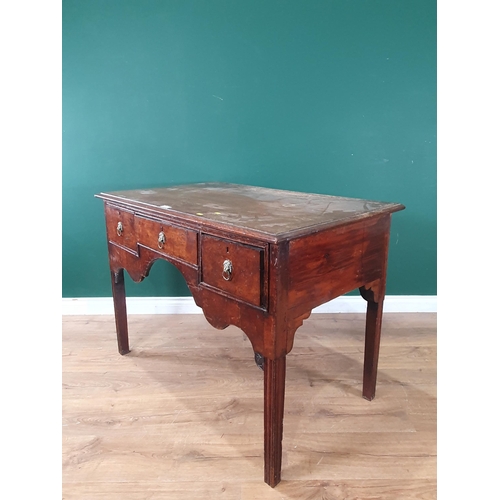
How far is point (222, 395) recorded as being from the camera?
6.25ft

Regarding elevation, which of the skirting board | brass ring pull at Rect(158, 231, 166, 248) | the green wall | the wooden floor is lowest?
the wooden floor

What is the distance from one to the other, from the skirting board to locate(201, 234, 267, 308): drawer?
4.06ft

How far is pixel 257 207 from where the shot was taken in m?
1.66

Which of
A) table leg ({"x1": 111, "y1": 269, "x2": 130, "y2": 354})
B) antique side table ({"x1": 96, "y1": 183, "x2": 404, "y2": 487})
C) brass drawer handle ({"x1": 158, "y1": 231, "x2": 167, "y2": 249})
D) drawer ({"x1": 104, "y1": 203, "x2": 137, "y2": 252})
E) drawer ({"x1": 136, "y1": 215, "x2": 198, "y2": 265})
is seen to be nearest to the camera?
antique side table ({"x1": 96, "y1": 183, "x2": 404, "y2": 487})

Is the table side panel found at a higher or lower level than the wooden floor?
higher

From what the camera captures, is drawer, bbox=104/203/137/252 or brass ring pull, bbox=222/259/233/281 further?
Answer: drawer, bbox=104/203/137/252

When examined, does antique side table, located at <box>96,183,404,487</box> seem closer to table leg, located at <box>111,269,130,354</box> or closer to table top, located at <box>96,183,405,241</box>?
table top, located at <box>96,183,405,241</box>

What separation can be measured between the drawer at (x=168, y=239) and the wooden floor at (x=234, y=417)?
0.63 m

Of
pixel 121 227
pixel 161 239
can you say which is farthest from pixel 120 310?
pixel 161 239

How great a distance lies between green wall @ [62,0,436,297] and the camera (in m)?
2.37

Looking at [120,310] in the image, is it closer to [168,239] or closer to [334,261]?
[168,239]

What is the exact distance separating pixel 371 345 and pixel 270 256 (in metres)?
0.80

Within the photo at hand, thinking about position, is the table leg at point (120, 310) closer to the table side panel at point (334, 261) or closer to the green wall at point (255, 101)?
the green wall at point (255, 101)

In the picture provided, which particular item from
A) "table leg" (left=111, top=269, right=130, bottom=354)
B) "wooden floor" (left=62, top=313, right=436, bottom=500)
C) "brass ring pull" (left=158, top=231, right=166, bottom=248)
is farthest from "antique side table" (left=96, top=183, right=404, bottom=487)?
"table leg" (left=111, top=269, right=130, bottom=354)
